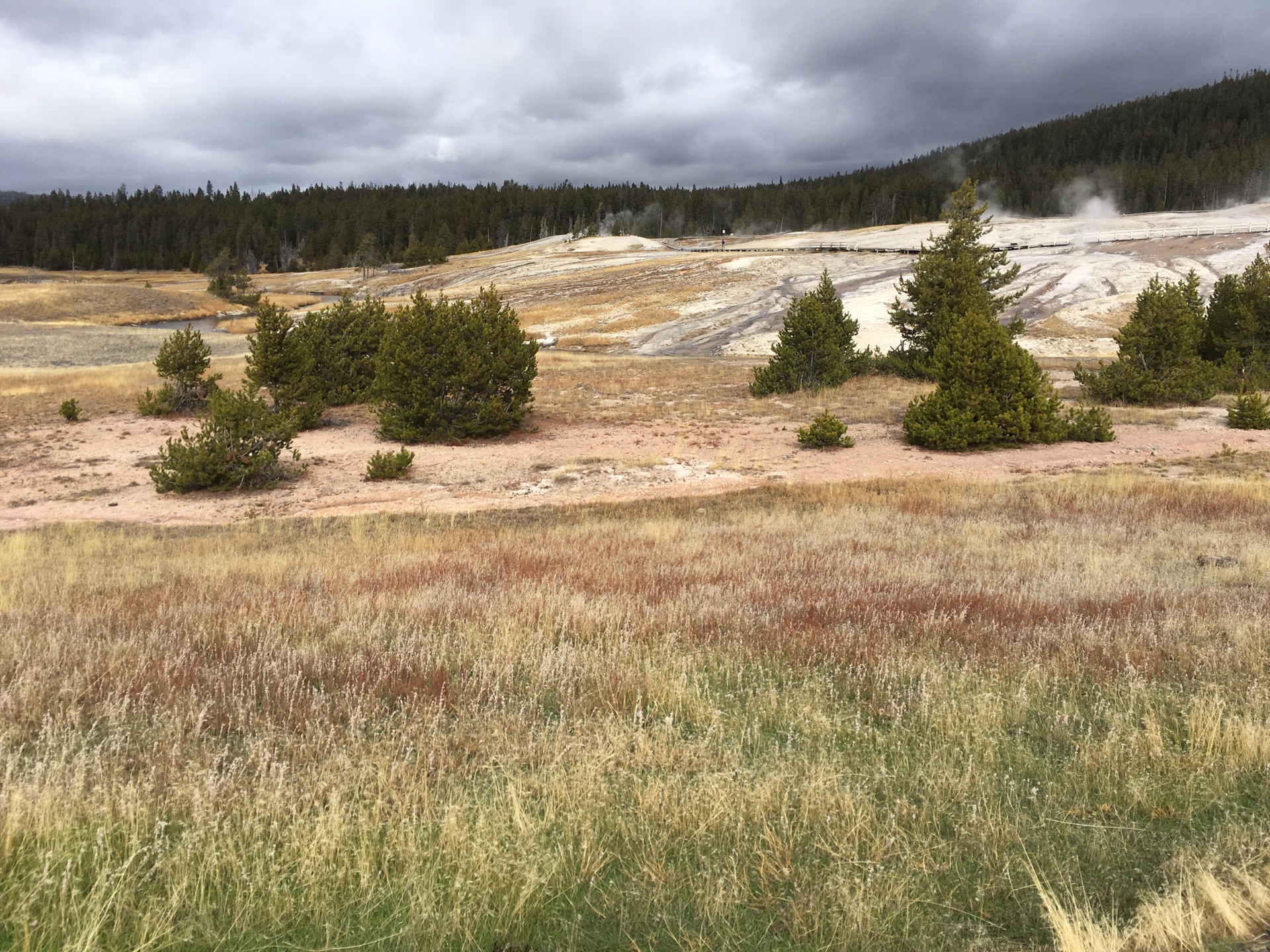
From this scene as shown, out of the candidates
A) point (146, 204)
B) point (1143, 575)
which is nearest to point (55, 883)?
point (1143, 575)

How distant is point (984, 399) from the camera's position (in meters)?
19.8

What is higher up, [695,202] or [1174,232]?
[695,202]

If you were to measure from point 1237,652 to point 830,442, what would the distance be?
14.7 meters

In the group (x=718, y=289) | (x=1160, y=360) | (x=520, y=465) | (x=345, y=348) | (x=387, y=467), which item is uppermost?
(x=718, y=289)

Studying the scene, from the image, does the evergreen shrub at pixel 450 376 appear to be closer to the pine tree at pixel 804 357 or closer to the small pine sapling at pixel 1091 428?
the pine tree at pixel 804 357

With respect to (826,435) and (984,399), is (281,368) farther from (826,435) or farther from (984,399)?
(984,399)

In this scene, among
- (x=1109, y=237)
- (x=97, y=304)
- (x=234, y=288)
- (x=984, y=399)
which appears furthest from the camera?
(x=234, y=288)

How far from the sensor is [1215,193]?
106625mm

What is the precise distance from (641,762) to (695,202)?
159136 millimetres

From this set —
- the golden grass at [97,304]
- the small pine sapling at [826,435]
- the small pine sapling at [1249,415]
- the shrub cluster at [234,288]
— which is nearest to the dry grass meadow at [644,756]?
the small pine sapling at [826,435]

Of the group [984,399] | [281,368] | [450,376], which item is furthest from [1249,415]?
[281,368]

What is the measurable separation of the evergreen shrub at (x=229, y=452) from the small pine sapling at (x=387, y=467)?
1610 millimetres

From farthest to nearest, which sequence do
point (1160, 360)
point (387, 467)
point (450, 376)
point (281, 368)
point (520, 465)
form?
point (1160, 360), point (281, 368), point (450, 376), point (520, 465), point (387, 467)

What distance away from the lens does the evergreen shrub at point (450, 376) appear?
2145 centimetres
